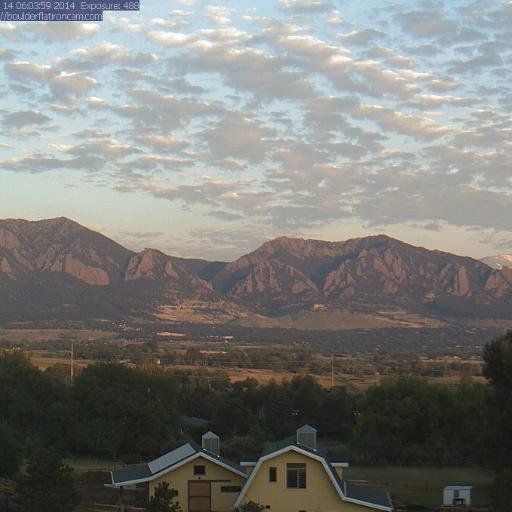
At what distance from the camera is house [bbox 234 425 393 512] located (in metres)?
32.3

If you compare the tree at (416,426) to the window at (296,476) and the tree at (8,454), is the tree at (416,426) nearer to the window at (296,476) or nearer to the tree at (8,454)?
→ the tree at (8,454)

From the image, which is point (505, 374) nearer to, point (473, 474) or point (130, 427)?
point (473, 474)

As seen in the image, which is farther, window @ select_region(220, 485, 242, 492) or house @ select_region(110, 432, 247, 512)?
window @ select_region(220, 485, 242, 492)

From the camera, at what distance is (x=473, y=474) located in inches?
2068

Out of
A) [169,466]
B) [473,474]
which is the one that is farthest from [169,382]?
[169,466]

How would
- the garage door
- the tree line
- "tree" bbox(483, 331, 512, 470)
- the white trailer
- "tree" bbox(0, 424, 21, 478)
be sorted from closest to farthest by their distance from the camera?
the garage door < the white trailer < "tree" bbox(483, 331, 512, 470) < "tree" bbox(0, 424, 21, 478) < the tree line

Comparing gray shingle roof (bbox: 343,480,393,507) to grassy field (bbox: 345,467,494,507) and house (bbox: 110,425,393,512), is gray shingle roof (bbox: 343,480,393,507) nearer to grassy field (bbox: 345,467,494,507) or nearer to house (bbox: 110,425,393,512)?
house (bbox: 110,425,393,512)

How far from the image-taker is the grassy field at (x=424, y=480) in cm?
4038

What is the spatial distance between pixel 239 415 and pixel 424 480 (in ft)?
86.8

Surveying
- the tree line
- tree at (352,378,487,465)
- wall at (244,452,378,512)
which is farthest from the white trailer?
tree at (352,378,487,465)

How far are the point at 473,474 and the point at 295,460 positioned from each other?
77.1ft

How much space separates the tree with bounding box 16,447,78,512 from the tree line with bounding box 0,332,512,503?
20.8 metres

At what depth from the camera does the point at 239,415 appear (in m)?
72.7

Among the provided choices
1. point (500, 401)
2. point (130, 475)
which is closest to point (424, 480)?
point (500, 401)
